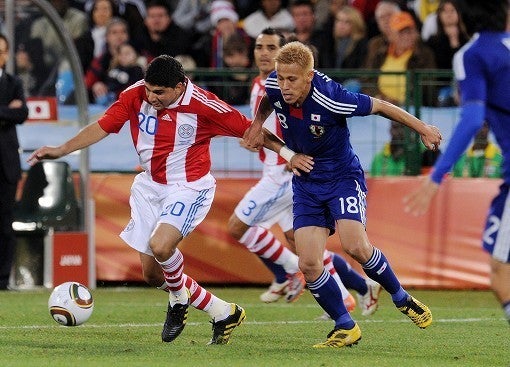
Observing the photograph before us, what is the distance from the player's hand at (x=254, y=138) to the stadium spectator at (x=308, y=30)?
6980 millimetres

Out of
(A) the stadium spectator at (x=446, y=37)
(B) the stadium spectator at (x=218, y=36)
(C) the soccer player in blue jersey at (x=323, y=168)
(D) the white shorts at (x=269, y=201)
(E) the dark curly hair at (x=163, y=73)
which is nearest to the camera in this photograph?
(C) the soccer player in blue jersey at (x=323, y=168)

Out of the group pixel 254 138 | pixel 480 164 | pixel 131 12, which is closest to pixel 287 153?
pixel 254 138

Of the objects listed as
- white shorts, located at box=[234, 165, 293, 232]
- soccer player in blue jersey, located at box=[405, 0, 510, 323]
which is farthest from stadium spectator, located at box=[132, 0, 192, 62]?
soccer player in blue jersey, located at box=[405, 0, 510, 323]

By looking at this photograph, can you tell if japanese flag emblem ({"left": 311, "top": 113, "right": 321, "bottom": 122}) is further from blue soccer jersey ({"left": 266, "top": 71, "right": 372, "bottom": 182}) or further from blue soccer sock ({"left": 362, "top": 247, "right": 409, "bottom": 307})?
blue soccer sock ({"left": 362, "top": 247, "right": 409, "bottom": 307})

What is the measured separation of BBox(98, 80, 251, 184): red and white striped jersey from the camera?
9203mm

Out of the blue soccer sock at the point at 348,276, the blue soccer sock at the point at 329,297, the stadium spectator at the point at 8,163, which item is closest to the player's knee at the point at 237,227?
the blue soccer sock at the point at 348,276

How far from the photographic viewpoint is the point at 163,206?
29.9ft

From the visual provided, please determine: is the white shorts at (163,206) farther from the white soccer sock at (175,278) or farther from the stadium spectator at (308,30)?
the stadium spectator at (308,30)

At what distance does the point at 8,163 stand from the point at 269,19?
4741mm

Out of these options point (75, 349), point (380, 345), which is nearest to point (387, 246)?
point (380, 345)

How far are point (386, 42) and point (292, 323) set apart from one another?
5740mm

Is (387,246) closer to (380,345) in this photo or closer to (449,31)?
(449,31)

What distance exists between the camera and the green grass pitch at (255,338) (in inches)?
321

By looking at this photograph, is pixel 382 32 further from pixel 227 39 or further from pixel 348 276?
pixel 348 276
